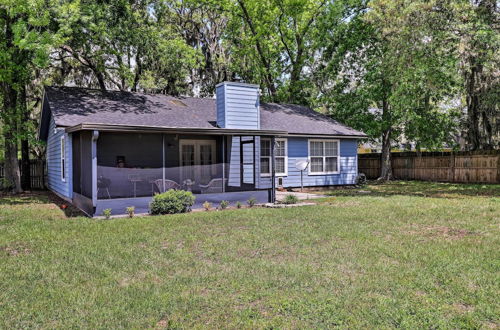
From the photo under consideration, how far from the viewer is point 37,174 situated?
18844mm

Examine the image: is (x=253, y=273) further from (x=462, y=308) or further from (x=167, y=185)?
(x=167, y=185)

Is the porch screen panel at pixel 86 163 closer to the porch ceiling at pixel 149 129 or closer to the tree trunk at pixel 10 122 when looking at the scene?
the porch ceiling at pixel 149 129

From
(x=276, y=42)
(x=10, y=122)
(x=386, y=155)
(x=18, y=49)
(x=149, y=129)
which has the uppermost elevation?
(x=276, y=42)

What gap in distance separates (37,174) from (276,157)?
459 inches

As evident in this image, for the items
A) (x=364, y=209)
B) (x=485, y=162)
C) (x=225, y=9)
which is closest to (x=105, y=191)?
(x=364, y=209)

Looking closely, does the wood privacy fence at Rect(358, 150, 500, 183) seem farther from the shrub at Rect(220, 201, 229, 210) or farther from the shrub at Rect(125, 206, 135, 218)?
the shrub at Rect(125, 206, 135, 218)

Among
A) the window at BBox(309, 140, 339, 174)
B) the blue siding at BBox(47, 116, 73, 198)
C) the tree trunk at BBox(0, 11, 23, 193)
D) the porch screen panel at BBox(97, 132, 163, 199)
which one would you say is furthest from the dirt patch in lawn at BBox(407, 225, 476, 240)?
the tree trunk at BBox(0, 11, 23, 193)

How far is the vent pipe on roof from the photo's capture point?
14539 mm

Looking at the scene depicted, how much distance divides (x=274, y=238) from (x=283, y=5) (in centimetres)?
1817

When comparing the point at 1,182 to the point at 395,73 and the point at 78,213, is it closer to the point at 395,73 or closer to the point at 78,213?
the point at 78,213

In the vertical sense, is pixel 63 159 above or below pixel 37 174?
above

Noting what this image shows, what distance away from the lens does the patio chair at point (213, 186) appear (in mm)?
11266

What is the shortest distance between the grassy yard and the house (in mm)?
1955

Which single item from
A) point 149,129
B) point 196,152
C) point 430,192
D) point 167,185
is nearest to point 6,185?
point 196,152
